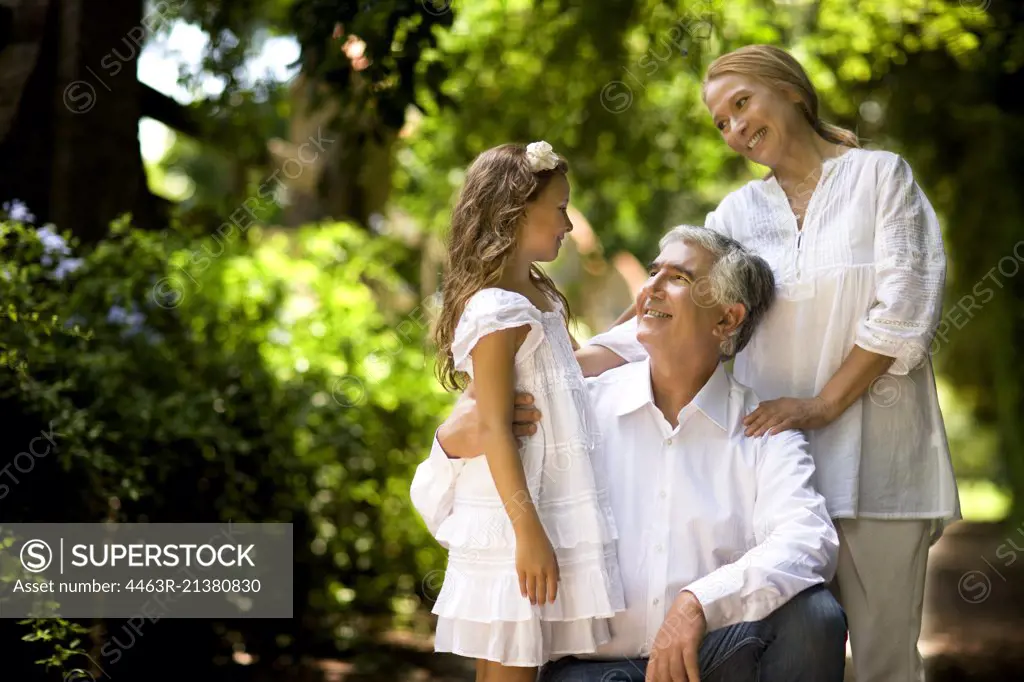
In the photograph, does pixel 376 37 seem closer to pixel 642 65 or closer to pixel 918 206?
pixel 918 206

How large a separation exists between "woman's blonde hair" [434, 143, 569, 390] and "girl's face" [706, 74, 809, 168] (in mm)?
467

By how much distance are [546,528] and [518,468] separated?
19 cm

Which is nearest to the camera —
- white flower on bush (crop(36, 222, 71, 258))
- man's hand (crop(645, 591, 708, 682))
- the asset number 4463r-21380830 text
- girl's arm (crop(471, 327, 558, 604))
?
man's hand (crop(645, 591, 708, 682))

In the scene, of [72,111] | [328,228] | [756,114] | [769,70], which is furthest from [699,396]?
[328,228]

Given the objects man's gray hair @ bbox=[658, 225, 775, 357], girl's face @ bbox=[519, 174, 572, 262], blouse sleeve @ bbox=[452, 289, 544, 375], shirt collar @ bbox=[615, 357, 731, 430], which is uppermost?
girl's face @ bbox=[519, 174, 572, 262]

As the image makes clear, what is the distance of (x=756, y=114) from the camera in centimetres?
296

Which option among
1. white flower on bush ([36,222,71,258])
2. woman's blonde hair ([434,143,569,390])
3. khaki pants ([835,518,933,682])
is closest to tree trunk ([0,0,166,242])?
white flower on bush ([36,222,71,258])

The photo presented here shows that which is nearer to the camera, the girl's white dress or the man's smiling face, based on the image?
the girl's white dress

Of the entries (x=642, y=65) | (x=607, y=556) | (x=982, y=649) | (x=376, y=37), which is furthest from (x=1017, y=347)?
(x=607, y=556)

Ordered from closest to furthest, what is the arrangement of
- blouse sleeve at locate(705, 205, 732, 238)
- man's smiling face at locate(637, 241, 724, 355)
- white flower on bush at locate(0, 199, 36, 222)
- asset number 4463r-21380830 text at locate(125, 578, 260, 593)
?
man's smiling face at locate(637, 241, 724, 355) → blouse sleeve at locate(705, 205, 732, 238) → white flower on bush at locate(0, 199, 36, 222) → asset number 4463r-21380830 text at locate(125, 578, 260, 593)

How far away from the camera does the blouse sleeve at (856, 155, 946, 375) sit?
2.80 metres

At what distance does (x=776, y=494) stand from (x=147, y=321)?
9.24ft

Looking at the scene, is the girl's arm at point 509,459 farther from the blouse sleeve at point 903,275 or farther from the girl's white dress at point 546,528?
the blouse sleeve at point 903,275

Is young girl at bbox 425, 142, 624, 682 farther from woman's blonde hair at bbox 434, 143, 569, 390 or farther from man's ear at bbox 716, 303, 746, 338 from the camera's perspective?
man's ear at bbox 716, 303, 746, 338
